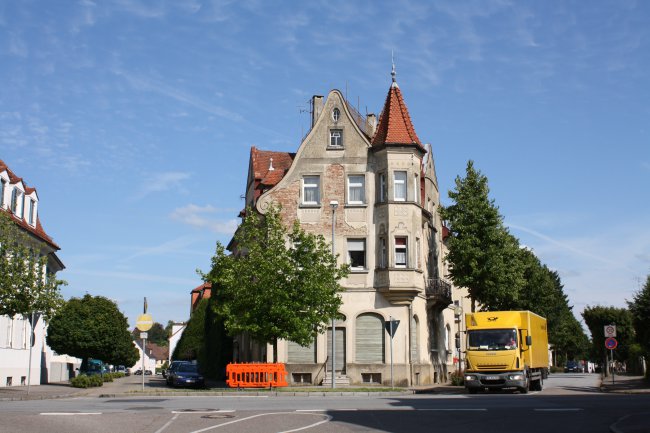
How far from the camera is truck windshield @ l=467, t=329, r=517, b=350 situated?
29.8 m

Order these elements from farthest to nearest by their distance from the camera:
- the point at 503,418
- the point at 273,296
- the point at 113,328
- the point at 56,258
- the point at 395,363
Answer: the point at 113,328
the point at 56,258
the point at 395,363
the point at 273,296
the point at 503,418

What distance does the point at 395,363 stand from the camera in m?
39.5

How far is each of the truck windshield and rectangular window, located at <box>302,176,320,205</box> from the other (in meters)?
14.4

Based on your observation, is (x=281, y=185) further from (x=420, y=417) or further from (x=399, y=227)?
(x=420, y=417)

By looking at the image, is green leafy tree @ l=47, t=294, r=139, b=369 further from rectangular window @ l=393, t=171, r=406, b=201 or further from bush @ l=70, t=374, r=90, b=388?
rectangular window @ l=393, t=171, r=406, b=201

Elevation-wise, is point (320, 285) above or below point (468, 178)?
below

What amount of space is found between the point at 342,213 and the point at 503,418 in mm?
24963

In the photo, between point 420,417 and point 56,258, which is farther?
point 56,258

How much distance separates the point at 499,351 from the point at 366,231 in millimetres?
13213

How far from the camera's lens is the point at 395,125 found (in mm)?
41625

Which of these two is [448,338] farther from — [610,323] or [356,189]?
[610,323]


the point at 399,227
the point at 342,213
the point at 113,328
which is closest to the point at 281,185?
the point at 342,213

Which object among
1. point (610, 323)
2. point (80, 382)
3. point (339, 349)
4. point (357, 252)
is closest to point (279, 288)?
point (339, 349)

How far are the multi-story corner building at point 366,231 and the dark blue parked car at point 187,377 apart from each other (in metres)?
3.58
